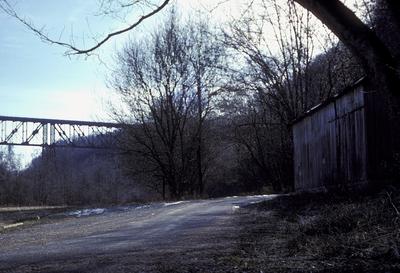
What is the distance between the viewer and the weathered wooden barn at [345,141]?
60.6 ft

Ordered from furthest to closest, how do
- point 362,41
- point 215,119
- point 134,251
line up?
1. point 215,119
2. point 134,251
3. point 362,41

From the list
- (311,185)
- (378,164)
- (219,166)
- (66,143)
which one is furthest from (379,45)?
(66,143)

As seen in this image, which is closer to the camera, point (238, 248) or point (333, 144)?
point (238, 248)

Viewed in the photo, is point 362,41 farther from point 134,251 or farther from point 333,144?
point 333,144

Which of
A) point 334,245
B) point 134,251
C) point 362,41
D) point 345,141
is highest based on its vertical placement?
point 362,41

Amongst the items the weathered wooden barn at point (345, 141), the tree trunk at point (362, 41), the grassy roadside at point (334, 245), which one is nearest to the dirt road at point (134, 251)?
the grassy roadside at point (334, 245)

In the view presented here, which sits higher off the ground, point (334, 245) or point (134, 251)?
point (334, 245)

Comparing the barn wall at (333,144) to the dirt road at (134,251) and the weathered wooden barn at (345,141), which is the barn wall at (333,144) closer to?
the weathered wooden barn at (345,141)

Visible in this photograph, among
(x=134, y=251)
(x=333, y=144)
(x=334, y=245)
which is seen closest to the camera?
(x=334, y=245)

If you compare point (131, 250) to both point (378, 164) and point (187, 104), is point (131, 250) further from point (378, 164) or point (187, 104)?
point (187, 104)

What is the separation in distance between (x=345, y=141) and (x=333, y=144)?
5.25ft

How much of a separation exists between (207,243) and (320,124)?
49.9 ft

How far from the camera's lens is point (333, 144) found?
2241 cm

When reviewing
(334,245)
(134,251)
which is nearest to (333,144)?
(134,251)
